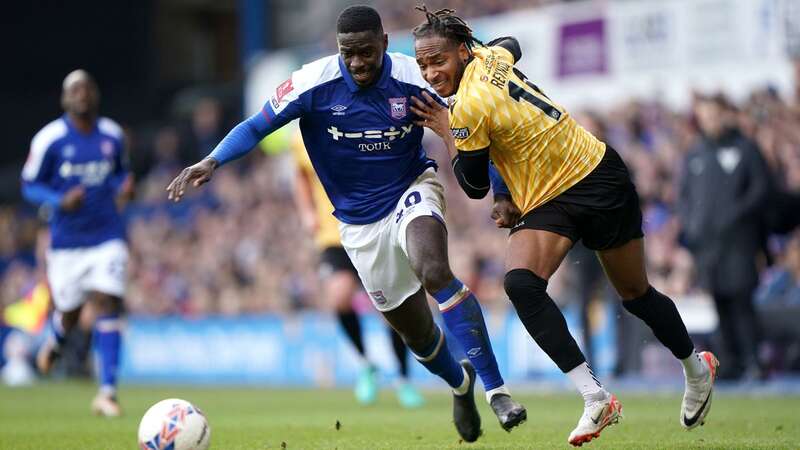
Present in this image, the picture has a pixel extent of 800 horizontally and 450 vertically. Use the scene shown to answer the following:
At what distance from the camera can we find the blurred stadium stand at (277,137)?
15289 mm

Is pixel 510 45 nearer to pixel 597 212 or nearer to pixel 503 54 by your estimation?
pixel 503 54

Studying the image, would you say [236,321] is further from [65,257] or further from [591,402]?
[591,402]

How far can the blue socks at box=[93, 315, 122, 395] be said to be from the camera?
11.5 m

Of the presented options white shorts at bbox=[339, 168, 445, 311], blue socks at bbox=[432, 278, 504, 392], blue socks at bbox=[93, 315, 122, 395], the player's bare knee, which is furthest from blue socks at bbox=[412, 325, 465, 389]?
blue socks at bbox=[93, 315, 122, 395]

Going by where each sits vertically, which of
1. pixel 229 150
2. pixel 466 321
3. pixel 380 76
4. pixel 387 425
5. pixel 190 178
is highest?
pixel 380 76

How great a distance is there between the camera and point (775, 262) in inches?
571

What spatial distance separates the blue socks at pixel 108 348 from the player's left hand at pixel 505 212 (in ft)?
17.9

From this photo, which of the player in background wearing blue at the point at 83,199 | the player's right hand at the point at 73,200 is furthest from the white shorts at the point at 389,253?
the player in background wearing blue at the point at 83,199

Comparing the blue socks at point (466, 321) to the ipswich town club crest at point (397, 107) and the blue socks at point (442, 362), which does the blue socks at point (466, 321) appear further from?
the ipswich town club crest at point (397, 107)

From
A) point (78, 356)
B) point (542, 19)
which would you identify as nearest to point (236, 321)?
point (78, 356)

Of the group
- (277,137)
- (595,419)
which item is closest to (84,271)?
(595,419)

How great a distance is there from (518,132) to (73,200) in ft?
18.9

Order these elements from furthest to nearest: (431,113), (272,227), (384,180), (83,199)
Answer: (272,227) → (83,199) → (384,180) → (431,113)

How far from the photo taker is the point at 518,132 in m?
6.91
